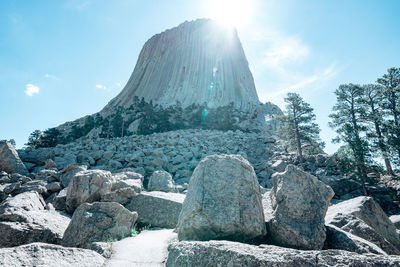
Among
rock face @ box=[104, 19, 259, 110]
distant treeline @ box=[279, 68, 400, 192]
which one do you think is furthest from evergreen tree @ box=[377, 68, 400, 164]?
rock face @ box=[104, 19, 259, 110]

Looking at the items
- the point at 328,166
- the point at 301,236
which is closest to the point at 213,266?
the point at 301,236

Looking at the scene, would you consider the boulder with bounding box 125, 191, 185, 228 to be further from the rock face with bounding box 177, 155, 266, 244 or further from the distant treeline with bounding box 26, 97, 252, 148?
the distant treeline with bounding box 26, 97, 252, 148

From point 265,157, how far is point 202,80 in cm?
3401

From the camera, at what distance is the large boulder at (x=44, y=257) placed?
2336 millimetres

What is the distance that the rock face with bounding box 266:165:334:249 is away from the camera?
3.21 m

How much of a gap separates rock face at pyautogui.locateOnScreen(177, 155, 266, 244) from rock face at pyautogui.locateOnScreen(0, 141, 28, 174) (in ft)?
38.1

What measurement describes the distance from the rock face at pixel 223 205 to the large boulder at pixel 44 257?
1.29 meters

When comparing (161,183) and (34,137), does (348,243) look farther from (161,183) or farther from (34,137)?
(34,137)

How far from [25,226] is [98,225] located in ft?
4.13

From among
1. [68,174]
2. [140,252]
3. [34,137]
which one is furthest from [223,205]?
[34,137]

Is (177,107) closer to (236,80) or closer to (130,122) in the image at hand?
(130,122)

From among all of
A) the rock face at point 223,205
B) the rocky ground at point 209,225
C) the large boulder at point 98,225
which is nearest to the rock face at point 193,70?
the rocky ground at point 209,225

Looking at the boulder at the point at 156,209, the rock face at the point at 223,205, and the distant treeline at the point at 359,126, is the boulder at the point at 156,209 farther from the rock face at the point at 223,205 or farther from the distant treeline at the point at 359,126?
the distant treeline at the point at 359,126

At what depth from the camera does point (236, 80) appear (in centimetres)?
5231
